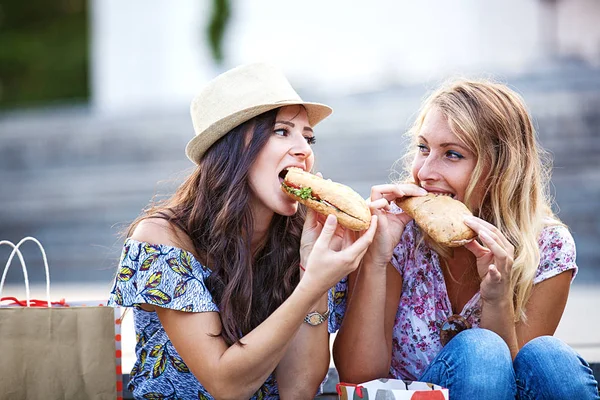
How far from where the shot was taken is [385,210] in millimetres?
3279

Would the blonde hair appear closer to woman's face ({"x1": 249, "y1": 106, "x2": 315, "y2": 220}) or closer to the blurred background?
woman's face ({"x1": 249, "y1": 106, "x2": 315, "y2": 220})

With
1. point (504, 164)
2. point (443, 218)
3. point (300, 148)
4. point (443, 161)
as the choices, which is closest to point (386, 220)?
point (443, 218)

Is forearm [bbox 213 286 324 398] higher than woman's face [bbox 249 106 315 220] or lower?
lower

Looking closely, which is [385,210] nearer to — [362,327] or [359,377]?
[362,327]

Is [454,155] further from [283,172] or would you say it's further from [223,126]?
[223,126]

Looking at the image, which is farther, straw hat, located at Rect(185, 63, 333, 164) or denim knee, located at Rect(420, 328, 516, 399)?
straw hat, located at Rect(185, 63, 333, 164)

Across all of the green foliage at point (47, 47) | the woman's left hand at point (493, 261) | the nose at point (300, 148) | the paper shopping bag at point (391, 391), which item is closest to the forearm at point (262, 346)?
the paper shopping bag at point (391, 391)

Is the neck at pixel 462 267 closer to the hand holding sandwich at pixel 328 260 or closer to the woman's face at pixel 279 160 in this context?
the hand holding sandwich at pixel 328 260

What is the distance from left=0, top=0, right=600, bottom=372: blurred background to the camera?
940 centimetres

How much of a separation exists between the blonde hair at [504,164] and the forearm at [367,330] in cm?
37

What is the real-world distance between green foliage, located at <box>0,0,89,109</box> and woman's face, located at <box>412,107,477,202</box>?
1825cm

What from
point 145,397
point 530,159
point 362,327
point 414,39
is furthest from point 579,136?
point 145,397

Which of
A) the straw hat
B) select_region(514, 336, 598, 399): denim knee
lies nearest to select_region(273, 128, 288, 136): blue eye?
the straw hat

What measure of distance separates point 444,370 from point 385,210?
0.76 m
